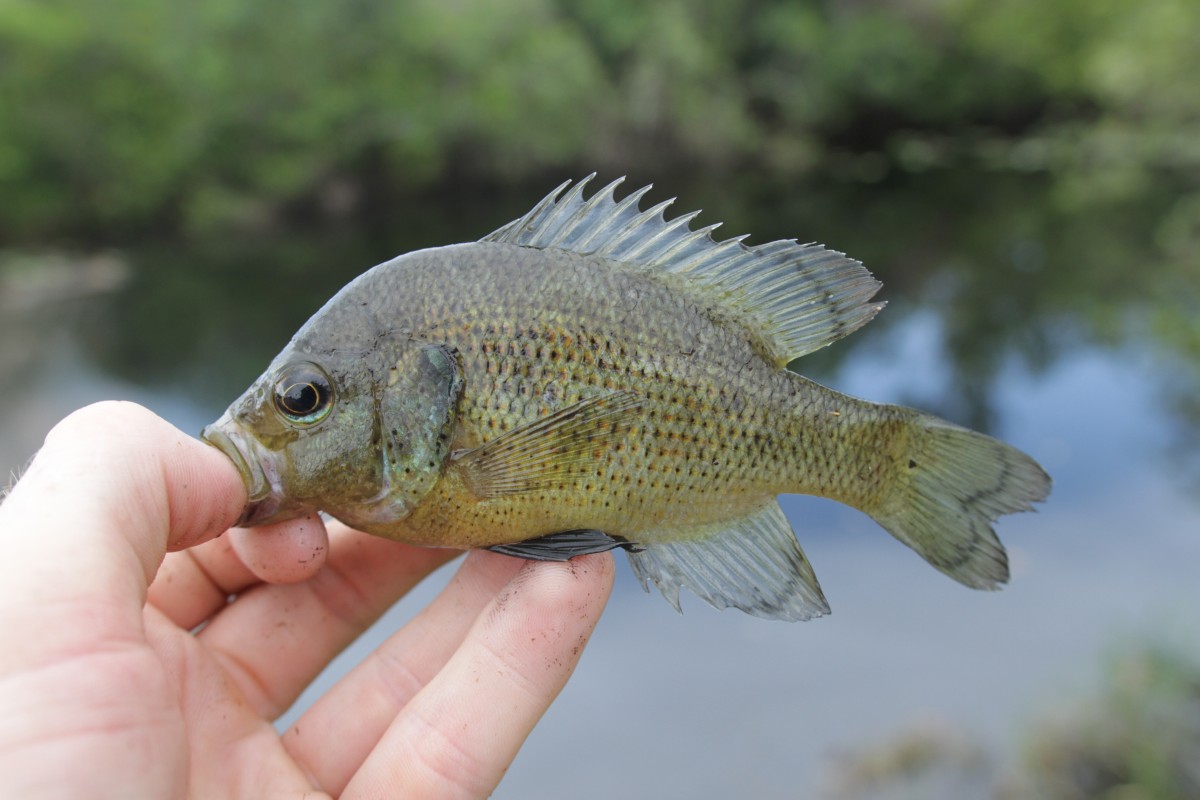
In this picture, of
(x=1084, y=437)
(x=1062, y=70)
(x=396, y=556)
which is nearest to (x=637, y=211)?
(x=396, y=556)

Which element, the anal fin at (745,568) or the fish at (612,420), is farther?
the anal fin at (745,568)

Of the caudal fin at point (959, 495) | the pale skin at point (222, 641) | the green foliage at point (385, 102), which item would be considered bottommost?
the pale skin at point (222, 641)

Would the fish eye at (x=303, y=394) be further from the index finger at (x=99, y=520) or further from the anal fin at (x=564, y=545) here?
the anal fin at (x=564, y=545)

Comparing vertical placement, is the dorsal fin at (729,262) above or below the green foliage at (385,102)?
below

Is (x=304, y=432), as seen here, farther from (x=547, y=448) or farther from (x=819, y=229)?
(x=819, y=229)

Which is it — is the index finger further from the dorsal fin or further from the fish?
the dorsal fin

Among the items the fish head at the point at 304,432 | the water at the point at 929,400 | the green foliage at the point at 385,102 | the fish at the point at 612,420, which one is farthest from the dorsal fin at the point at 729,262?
the green foliage at the point at 385,102

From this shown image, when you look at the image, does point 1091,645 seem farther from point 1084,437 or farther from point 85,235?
point 85,235
